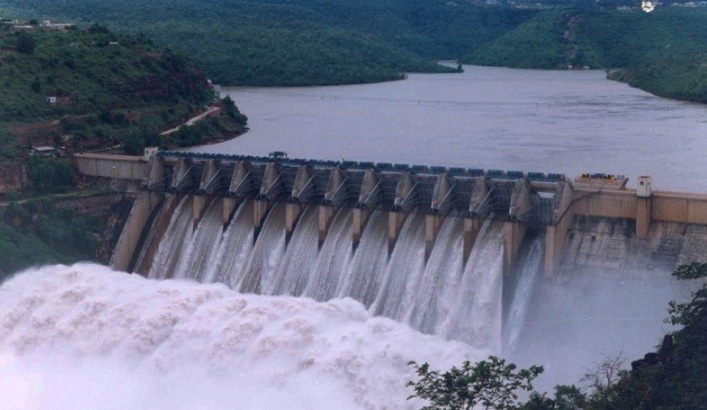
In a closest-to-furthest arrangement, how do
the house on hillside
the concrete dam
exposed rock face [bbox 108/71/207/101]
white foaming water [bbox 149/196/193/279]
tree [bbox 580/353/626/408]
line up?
tree [bbox 580/353/626/408]
the concrete dam
white foaming water [bbox 149/196/193/279]
the house on hillside
exposed rock face [bbox 108/71/207/101]

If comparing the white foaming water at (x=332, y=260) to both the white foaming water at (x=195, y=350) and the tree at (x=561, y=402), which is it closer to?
the white foaming water at (x=195, y=350)

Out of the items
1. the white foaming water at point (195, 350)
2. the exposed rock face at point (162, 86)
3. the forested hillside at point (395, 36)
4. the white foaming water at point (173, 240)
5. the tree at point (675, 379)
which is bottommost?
the white foaming water at point (195, 350)

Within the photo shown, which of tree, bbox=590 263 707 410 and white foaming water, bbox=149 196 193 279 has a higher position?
tree, bbox=590 263 707 410

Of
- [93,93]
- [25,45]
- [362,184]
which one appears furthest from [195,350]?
[25,45]

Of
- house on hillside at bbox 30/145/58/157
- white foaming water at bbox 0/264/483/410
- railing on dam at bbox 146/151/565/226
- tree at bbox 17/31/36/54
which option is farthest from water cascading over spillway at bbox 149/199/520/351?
tree at bbox 17/31/36/54

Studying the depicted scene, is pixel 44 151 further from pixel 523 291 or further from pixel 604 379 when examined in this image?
pixel 604 379

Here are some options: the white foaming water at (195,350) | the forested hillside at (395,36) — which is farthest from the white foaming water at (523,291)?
the forested hillside at (395,36)

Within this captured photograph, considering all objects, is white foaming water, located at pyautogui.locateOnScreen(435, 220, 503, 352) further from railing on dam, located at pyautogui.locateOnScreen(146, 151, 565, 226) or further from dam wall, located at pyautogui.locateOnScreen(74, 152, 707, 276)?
railing on dam, located at pyautogui.locateOnScreen(146, 151, 565, 226)

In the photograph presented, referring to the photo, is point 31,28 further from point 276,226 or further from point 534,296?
point 534,296
